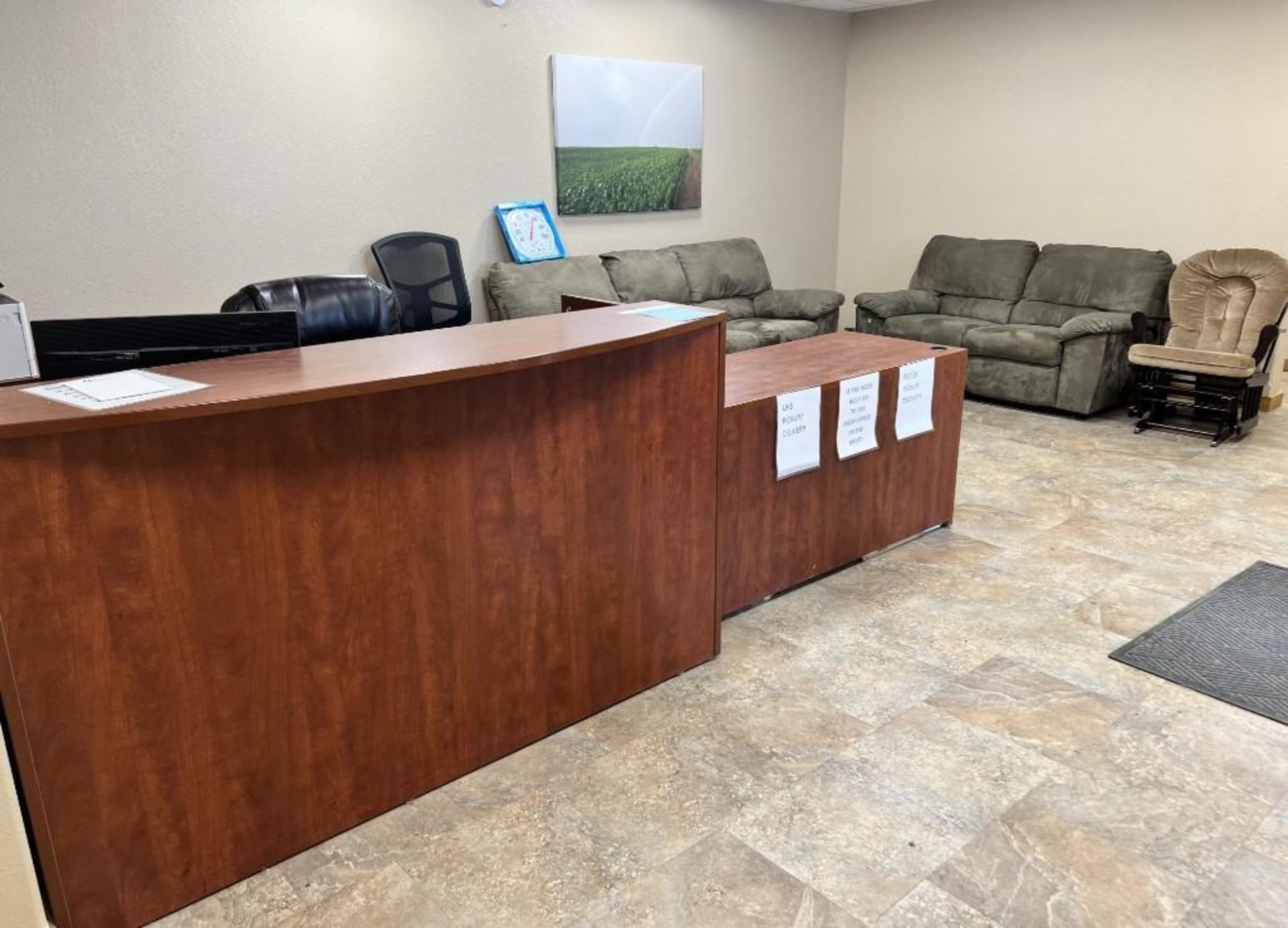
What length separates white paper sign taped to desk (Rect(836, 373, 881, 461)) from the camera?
318 cm

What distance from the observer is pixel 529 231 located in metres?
5.58

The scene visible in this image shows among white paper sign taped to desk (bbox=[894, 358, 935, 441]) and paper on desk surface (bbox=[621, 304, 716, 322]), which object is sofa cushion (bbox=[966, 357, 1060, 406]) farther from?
paper on desk surface (bbox=[621, 304, 716, 322])

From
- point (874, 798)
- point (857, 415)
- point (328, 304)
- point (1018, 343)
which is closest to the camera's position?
point (874, 798)

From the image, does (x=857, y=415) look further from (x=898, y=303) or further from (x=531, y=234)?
(x=898, y=303)

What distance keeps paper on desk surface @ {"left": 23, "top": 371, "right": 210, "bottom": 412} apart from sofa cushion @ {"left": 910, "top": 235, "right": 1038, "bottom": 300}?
587 centimetres

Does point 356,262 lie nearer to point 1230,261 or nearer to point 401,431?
point 401,431

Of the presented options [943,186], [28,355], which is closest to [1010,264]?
[943,186]

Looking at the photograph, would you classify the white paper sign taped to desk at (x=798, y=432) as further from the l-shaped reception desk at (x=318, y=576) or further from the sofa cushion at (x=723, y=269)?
the sofa cushion at (x=723, y=269)

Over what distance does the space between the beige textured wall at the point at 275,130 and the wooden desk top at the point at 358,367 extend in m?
2.64

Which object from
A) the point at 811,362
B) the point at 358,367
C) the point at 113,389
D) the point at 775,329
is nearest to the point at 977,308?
the point at 775,329

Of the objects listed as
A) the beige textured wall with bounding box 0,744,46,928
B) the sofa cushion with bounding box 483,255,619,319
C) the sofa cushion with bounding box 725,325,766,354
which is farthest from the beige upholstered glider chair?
the beige textured wall with bounding box 0,744,46,928

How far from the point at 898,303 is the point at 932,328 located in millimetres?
431

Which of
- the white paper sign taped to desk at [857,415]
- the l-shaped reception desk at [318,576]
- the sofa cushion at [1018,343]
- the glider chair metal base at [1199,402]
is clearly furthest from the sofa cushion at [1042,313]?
the l-shaped reception desk at [318,576]

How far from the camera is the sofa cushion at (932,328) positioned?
607 cm
